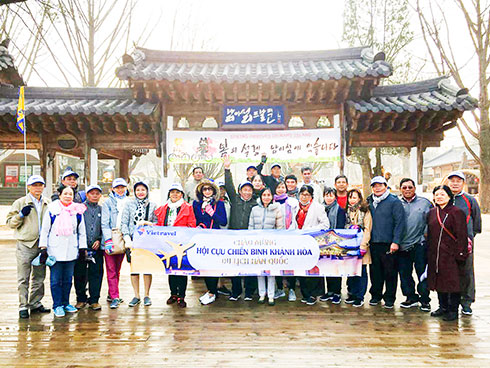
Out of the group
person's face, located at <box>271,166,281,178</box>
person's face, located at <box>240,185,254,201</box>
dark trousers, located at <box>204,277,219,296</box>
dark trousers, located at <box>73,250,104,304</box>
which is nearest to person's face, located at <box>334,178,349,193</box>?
person's face, located at <box>271,166,281,178</box>

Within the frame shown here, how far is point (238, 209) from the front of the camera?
4879mm


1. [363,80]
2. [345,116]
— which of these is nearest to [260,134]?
[345,116]

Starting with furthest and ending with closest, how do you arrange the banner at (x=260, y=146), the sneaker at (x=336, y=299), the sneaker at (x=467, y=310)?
the banner at (x=260, y=146) < the sneaker at (x=336, y=299) < the sneaker at (x=467, y=310)

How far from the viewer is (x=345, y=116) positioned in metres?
7.01

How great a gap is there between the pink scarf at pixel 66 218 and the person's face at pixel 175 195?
3.66 feet

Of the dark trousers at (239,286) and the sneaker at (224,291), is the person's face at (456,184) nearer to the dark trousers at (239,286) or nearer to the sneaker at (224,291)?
the dark trousers at (239,286)

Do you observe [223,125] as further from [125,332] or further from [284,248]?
[125,332]

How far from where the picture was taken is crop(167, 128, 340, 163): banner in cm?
702

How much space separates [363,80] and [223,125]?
2.81 m

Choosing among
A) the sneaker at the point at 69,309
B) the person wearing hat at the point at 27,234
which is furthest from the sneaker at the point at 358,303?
the person wearing hat at the point at 27,234

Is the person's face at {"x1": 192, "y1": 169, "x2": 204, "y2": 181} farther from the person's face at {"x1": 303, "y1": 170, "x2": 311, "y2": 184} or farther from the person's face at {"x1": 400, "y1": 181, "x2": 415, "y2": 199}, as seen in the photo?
the person's face at {"x1": 400, "y1": 181, "x2": 415, "y2": 199}

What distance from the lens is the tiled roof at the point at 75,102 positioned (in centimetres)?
664

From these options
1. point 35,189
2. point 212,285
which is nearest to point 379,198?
point 212,285

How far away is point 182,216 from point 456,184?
3527mm
